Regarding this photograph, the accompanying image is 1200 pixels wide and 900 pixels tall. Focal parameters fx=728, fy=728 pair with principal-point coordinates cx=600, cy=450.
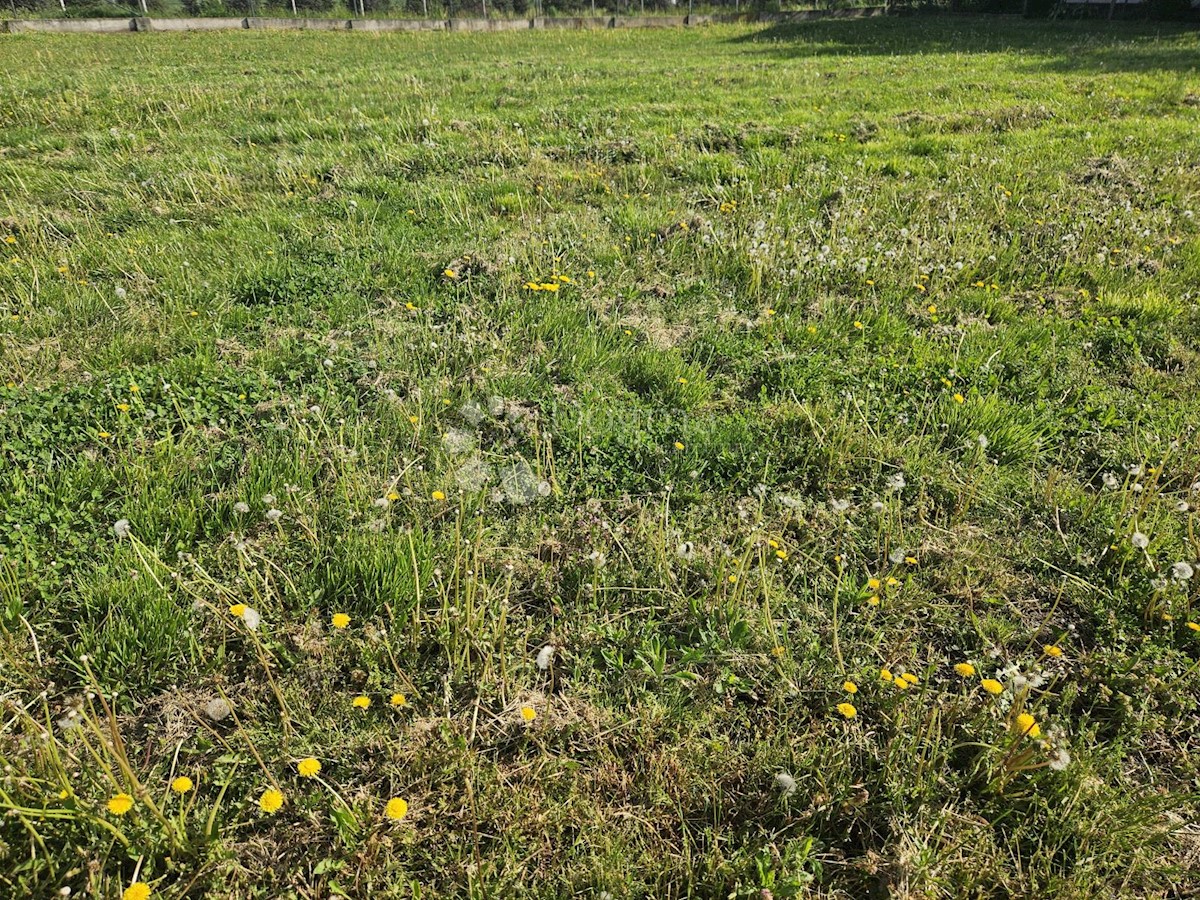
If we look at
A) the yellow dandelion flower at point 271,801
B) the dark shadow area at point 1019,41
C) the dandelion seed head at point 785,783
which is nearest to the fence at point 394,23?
the dark shadow area at point 1019,41

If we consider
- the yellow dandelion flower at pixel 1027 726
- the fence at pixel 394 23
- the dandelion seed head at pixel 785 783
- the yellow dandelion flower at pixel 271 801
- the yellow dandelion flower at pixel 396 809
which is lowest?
the dandelion seed head at pixel 785 783

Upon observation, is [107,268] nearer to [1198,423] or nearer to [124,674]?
[124,674]

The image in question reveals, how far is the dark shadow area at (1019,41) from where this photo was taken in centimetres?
1460

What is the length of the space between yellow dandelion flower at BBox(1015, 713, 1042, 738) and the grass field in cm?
2

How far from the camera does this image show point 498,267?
212 inches

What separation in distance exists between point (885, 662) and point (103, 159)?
8862 mm

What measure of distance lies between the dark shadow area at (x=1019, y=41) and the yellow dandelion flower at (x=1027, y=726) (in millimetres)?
15419

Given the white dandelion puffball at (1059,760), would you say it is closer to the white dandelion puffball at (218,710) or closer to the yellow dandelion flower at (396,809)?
the yellow dandelion flower at (396,809)

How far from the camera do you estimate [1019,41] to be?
18625 mm

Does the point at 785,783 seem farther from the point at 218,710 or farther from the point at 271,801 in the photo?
the point at 218,710

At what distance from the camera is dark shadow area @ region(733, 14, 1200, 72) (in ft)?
47.9

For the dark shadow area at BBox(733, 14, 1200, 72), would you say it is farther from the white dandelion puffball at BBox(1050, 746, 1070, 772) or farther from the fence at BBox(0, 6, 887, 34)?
the white dandelion puffball at BBox(1050, 746, 1070, 772)

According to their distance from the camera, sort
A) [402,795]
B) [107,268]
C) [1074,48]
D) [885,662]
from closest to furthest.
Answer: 1. [402,795]
2. [885,662]
3. [107,268]
4. [1074,48]

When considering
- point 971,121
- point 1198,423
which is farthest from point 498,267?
point 971,121
